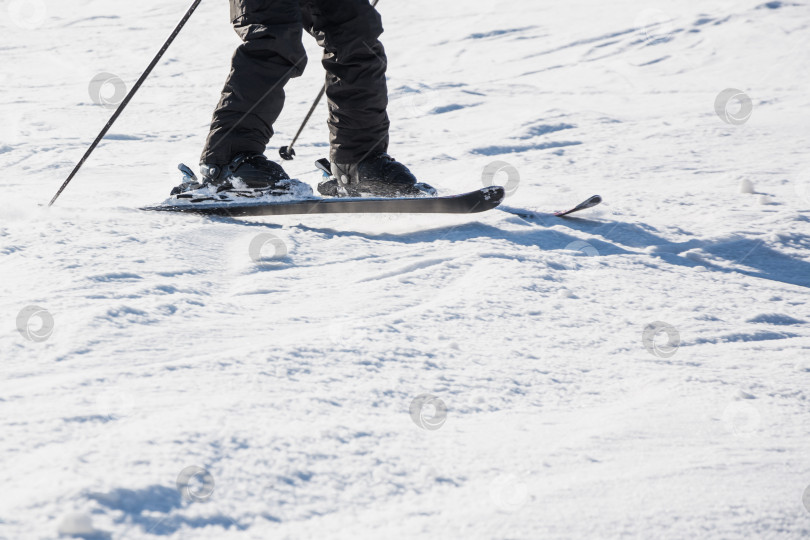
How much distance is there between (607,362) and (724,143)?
301cm

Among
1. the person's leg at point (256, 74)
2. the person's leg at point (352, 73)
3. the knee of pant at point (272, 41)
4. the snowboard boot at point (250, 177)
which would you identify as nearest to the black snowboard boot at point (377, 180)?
the person's leg at point (352, 73)

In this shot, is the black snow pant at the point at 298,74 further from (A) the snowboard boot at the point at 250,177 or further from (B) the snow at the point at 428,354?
(B) the snow at the point at 428,354

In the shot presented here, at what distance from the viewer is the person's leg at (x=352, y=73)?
9.74 ft

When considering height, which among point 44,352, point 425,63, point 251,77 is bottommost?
point 44,352

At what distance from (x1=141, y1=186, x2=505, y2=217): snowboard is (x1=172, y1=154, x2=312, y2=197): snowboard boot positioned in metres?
0.05

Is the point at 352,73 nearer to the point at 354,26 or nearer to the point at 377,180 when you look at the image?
the point at 354,26

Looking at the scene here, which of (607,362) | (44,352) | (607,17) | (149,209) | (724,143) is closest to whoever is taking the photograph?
(44,352)

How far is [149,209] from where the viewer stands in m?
2.88

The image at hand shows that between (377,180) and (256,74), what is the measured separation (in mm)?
625

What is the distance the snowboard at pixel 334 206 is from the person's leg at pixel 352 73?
30cm

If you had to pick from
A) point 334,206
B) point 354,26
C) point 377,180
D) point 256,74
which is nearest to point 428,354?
point 334,206

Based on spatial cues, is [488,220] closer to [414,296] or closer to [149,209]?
[414,296]

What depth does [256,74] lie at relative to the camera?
9.26ft

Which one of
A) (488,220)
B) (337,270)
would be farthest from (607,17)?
(337,270)
